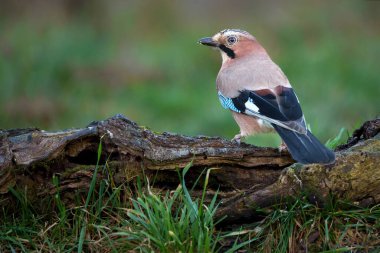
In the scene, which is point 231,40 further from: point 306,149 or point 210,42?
point 306,149

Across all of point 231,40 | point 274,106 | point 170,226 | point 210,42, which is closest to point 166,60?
point 210,42

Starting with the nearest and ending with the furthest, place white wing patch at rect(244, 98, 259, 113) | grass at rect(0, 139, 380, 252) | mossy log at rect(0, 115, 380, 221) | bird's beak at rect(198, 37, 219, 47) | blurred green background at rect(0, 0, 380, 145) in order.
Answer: grass at rect(0, 139, 380, 252), mossy log at rect(0, 115, 380, 221), white wing patch at rect(244, 98, 259, 113), bird's beak at rect(198, 37, 219, 47), blurred green background at rect(0, 0, 380, 145)

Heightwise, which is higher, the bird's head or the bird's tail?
the bird's head

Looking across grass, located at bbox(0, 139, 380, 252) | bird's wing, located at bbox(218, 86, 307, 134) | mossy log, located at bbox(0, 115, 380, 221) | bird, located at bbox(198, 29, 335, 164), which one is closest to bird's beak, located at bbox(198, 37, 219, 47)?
bird, located at bbox(198, 29, 335, 164)

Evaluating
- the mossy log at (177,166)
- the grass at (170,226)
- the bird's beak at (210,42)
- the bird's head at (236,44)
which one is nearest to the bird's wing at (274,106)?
the mossy log at (177,166)

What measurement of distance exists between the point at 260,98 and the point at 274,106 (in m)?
0.18

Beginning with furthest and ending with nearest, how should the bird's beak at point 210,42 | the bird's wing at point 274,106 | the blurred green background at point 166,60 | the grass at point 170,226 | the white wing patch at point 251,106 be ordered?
1. the blurred green background at point 166,60
2. the bird's beak at point 210,42
3. the white wing patch at point 251,106
4. the bird's wing at point 274,106
5. the grass at point 170,226

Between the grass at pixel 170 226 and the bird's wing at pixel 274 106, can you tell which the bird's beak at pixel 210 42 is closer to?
the bird's wing at pixel 274 106

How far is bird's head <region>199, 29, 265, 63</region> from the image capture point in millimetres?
6480

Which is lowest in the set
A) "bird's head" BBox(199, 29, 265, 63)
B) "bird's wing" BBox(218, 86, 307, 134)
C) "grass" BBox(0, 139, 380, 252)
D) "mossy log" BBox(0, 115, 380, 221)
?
"grass" BBox(0, 139, 380, 252)

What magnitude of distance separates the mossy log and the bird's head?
6.25 feet

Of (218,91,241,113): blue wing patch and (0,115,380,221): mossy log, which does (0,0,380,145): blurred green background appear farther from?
(0,115,380,221): mossy log

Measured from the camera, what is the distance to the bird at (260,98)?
462 centimetres

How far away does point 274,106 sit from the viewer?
5172 mm
